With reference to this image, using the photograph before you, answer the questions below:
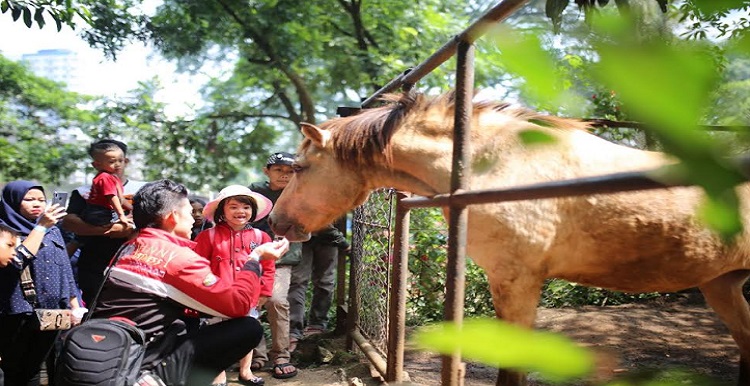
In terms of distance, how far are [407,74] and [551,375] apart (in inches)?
101

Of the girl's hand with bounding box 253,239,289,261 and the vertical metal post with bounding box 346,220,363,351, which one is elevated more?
the girl's hand with bounding box 253,239,289,261

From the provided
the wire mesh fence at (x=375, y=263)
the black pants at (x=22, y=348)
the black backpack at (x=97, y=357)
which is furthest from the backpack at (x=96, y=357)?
the wire mesh fence at (x=375, y=263)

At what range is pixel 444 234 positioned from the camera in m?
6.36

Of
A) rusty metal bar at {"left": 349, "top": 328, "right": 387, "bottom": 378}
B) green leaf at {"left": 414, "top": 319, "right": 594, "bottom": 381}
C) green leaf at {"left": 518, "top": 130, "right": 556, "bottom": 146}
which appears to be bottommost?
rusty metal bar at {"left": 349, "top": 328, "right": 387, "bottom": 378}

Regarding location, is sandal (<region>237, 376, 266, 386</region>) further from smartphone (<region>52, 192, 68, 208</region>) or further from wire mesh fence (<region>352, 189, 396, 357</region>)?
smartphone (<region>52, 192, 68, 208</region>)

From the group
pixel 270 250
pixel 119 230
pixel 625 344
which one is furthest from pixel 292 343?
pixel 625 344

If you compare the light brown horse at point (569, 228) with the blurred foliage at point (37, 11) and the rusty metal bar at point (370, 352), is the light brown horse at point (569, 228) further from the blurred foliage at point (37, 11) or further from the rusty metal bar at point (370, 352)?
the blurred foliage at point (37, 11)

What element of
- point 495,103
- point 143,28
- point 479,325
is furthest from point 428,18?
point 479,325

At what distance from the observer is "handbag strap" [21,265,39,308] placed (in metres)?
3.40

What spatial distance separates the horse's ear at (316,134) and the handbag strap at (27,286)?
207cm

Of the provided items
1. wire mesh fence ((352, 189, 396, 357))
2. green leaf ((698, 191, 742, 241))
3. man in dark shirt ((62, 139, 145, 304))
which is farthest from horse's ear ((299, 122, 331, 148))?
green leaf ((698, 191, 742, 241))

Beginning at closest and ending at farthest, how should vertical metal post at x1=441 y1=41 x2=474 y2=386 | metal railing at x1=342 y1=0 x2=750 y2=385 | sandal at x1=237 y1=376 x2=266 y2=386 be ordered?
metal railing at x1=342 y1=0 x2=750 y2=385, vertical metal post at x1=441 y1=41 x2=474 y2=386, sandal at x1=237 y1=376 x2=266 y2=386

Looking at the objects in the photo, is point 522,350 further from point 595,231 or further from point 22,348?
point 22,348

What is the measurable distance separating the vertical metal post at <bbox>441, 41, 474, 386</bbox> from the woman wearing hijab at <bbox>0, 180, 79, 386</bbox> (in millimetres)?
2906
